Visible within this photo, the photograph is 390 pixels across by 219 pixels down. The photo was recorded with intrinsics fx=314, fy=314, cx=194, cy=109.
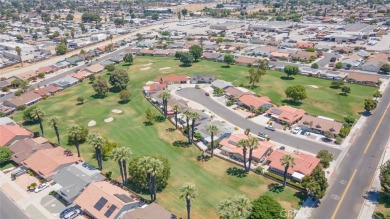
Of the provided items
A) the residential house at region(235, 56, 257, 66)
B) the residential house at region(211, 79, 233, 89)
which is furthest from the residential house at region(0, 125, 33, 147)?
the residential house at region(235, 56, 257, 66)

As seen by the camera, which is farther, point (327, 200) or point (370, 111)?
point (370, 111)

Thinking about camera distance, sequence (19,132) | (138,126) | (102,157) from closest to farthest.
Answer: (102,157) < (19,132) < (138,126)

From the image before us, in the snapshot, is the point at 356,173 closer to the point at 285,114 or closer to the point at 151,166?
the point at 285,114

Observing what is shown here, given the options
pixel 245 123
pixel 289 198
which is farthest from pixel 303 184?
pixel 245 123

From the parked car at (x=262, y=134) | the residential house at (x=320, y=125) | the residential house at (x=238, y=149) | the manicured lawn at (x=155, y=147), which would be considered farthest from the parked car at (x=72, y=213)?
the residential house at (x=320, y=125)

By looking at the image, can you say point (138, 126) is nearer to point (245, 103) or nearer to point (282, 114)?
point (245, 103)

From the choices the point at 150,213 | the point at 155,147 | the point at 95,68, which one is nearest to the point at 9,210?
the point at 150,213

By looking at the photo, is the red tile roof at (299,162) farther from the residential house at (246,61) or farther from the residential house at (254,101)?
the residential house at (246,61)

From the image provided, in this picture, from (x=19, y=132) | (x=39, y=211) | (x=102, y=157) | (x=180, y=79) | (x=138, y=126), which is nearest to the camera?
(x=39, y=211)
